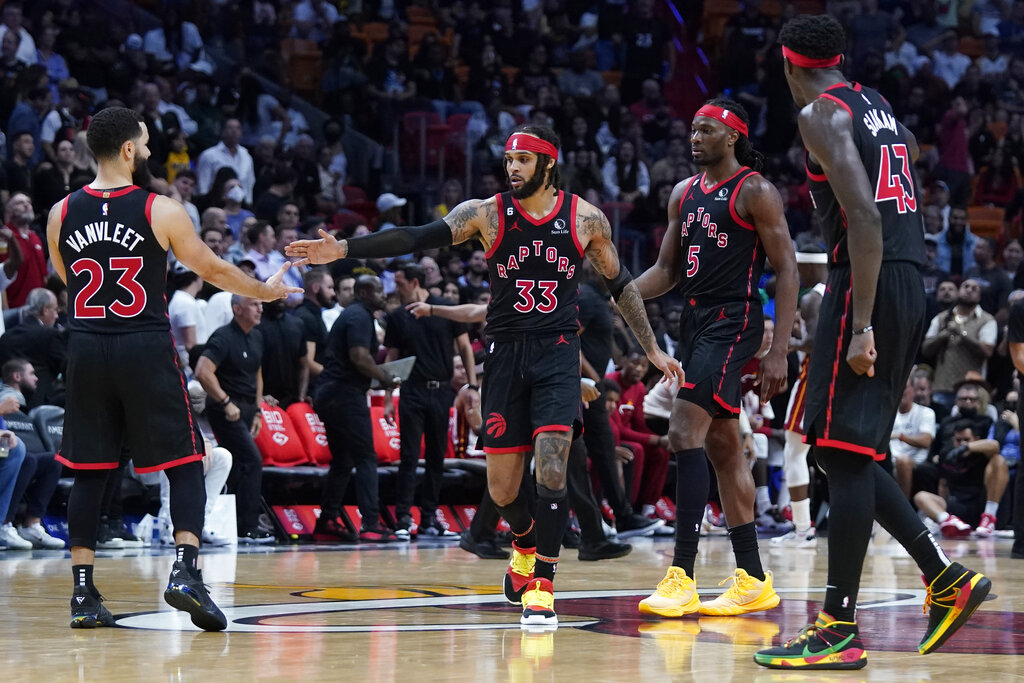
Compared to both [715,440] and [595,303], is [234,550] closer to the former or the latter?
[595,303]

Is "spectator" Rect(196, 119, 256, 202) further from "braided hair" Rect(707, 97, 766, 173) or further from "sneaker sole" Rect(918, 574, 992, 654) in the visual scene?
"sneaker sole" Rect(918, 574, 992, 654)

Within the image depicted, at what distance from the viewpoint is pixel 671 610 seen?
6137 millimetres

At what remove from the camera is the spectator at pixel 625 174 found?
63.4ft

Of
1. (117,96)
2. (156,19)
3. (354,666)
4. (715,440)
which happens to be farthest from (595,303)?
(156,19)

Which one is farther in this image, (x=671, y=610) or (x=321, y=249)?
(x=671, y=610)

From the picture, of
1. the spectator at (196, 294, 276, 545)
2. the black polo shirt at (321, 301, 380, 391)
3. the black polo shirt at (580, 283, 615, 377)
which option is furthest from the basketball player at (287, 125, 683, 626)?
the black polo shirt at (321, 301, 380, 391)

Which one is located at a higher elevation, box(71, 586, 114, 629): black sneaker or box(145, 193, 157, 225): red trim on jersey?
box(145, 193, 157, 225): red trim on jersey

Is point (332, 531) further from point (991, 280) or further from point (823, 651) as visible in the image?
point (991, 280)

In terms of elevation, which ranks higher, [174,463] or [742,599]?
[174,463]

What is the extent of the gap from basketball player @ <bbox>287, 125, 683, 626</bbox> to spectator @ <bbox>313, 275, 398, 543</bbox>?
577cm

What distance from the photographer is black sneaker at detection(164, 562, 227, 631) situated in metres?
5.39

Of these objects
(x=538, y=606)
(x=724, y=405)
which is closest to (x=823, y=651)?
(x=538, y=606)

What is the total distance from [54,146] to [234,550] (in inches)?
226

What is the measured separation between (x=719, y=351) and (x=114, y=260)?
270cm
